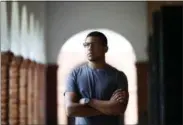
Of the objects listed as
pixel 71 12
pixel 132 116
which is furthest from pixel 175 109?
pixel 71 12

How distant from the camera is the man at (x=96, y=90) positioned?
0.68m

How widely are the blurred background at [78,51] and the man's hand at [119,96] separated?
0.04 m

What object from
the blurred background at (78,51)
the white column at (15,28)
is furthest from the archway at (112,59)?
the white column at (15,28)

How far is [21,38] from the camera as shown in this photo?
778 millimetres

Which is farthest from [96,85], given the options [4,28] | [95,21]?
[4,28]

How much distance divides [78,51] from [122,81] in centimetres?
12

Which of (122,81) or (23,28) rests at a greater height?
(23,28)

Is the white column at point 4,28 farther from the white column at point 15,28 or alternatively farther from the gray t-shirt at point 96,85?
the gray t-shirt at point 96,85

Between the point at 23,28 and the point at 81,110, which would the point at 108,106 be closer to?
the point at 81,110

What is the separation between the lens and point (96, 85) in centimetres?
69

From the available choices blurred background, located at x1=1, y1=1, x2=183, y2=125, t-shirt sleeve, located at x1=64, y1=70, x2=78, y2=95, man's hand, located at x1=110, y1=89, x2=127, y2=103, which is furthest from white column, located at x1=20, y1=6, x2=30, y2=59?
man's hand, located at x1=110, y1=89, x2=127, y2=103

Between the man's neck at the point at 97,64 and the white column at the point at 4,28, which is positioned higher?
the white column at the point at 4,28

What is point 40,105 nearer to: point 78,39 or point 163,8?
point 78,39

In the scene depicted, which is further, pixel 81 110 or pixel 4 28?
pixel 4 28
